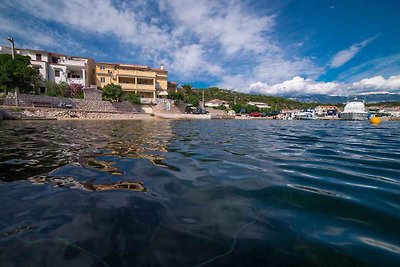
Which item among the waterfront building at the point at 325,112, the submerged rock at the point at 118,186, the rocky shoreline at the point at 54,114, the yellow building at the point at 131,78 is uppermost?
the yellow building at the point at 131,78

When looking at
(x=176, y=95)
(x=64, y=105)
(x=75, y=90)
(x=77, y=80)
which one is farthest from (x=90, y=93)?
(x=176, y=95)

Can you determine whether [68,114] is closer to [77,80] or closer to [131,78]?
[77,80]

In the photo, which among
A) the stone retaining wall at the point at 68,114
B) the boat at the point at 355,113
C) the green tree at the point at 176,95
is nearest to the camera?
the stone retaining wall at the point at 68,114

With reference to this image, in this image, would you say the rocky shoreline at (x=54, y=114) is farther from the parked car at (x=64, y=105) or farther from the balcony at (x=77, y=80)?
the balcony at (x=77, y=80)

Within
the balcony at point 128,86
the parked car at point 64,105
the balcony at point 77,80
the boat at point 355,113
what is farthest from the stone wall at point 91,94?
the boat at point 355,113

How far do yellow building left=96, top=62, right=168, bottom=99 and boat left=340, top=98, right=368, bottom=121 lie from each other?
153ft

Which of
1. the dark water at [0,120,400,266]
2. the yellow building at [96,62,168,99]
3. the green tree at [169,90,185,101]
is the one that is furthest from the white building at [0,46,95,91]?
the dark water at [0,120,400,266]

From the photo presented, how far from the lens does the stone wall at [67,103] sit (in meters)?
26.5

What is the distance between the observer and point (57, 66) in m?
38.3

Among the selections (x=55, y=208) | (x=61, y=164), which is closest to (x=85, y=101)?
(x=61, y=164)

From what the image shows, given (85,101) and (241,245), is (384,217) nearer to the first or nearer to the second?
(241,245)

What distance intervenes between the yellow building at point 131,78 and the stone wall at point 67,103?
7622mm

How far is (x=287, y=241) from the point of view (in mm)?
1682

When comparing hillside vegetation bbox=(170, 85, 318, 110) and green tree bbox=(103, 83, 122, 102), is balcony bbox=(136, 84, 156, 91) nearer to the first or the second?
hillside vegetation bbox=(170, 85, 318, 110)
